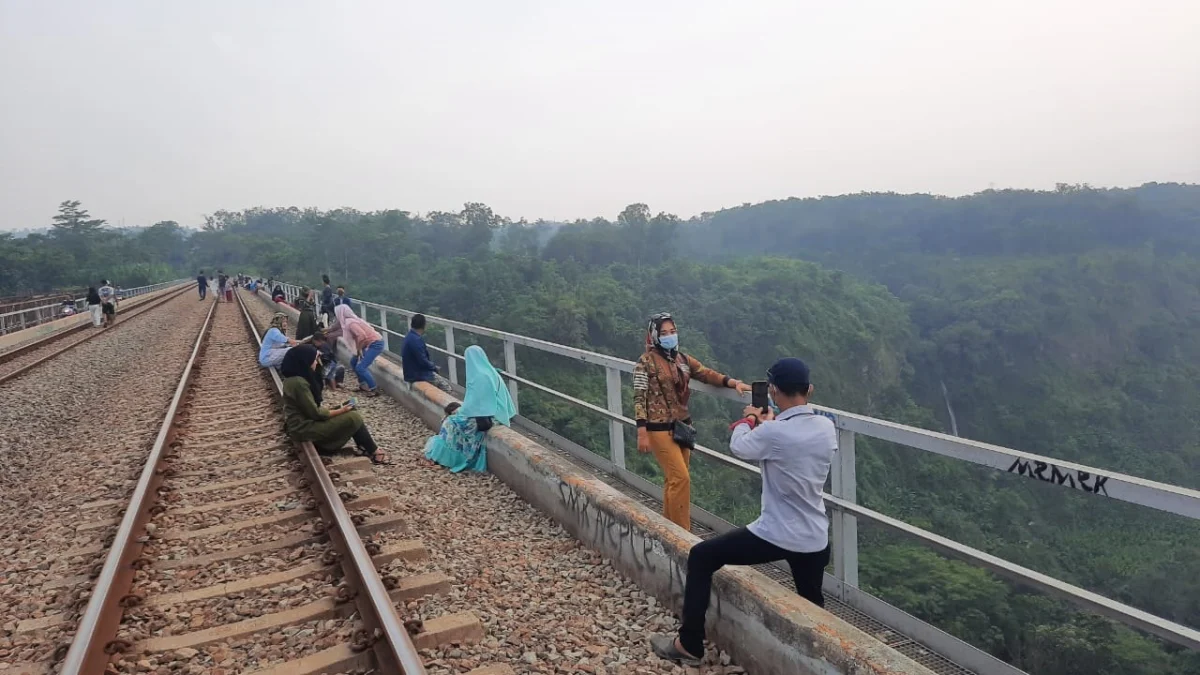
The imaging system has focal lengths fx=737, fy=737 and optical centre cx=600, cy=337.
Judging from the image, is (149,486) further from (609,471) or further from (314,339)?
(609,471)

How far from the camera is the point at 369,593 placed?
12.0ft

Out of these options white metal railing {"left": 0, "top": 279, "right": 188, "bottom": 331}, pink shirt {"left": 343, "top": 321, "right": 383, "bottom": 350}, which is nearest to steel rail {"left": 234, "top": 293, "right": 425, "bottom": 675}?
pink shirt {"left": 343, "top": 321, "right": 383, "bottom": 350}

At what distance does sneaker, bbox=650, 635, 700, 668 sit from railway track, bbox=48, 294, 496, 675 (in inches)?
28.7

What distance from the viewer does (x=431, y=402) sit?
8172mm

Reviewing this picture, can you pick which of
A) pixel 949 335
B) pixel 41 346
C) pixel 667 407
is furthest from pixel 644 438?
pixel 949 335

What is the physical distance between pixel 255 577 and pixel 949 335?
248 ft

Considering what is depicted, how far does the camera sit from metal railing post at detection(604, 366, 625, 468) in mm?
5280

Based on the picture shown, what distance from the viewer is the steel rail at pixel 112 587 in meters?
3.26

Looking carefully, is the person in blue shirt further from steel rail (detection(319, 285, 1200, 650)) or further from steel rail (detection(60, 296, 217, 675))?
steel rail (detection(319, 285, 1200, 650))

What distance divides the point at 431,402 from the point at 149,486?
2977 mm

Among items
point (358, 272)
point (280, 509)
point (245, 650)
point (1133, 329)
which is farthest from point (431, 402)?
point (1133, 329)

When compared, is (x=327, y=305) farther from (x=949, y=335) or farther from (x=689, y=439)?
(x=949, y=335)

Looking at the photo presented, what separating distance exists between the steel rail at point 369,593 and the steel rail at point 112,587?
111 cm

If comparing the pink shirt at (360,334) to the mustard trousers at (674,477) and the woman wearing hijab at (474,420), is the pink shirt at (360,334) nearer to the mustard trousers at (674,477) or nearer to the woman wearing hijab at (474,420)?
the woman wearing hijab at (474,420)
